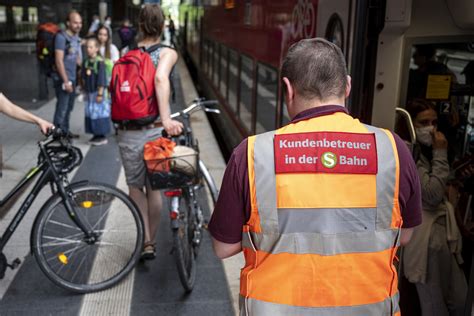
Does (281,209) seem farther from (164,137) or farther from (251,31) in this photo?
(251,31)

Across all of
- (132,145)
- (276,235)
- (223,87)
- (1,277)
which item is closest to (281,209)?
(276,235)

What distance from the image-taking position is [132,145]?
11.9 ft

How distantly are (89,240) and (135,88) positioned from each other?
36.9 inches

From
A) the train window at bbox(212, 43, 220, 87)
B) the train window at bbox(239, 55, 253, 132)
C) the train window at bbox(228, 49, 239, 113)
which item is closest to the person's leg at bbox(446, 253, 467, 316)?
the train window at bbox(239, 55, 253, 132)

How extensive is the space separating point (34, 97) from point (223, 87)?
11.1 feet

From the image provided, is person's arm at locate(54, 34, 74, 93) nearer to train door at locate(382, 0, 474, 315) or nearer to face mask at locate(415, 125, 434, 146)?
train door at locate(382, 0, 474, 315)

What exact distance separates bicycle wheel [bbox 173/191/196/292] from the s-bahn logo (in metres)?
1.28

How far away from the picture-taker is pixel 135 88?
3479mm

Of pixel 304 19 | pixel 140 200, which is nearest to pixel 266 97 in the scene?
pixel 304 19

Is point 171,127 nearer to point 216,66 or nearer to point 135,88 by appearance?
point 135,88

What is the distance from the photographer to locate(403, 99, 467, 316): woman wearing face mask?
9.66 ft

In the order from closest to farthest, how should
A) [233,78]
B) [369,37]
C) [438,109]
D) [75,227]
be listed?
[369,37]
[438,109]
[75,227]
[233,78]

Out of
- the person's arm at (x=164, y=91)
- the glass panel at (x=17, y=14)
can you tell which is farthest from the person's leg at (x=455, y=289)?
the glass panel at (x=17, y=14)

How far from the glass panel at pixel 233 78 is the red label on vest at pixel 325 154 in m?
6.46
